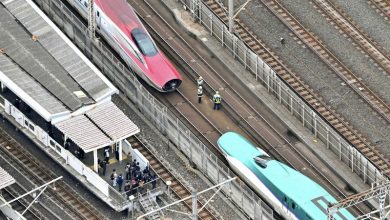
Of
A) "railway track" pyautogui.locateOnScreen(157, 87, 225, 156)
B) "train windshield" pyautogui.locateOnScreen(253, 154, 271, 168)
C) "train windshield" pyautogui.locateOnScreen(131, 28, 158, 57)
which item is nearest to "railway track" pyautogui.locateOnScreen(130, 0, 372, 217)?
"railway track" pyautogui.locateOnScreen(157, 87, 225, 156)

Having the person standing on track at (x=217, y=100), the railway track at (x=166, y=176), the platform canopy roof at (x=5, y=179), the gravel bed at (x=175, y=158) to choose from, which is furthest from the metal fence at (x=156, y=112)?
the platform canopy roof at (x=5, y=179)

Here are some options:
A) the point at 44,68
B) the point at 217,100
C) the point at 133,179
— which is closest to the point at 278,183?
the point at 133,179

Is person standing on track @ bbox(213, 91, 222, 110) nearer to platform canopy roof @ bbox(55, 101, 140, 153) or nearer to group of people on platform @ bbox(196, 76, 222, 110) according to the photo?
group of people on platform @ bbox(196, 76, 222, 110)

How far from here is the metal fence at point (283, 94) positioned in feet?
455

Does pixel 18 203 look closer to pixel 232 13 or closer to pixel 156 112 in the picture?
pixel 156 112

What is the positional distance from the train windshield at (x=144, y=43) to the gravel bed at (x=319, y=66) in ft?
35.4

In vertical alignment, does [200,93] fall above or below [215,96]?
above

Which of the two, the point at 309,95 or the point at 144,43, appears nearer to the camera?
the point at 144,43

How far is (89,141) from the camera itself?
442ft

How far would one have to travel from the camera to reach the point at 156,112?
466 ft

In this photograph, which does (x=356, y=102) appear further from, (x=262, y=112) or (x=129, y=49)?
(x=129, y=49)

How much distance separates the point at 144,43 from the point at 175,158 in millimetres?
9754

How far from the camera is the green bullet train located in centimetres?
13175

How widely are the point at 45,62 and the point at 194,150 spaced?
12961 millimetres
